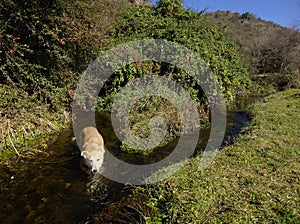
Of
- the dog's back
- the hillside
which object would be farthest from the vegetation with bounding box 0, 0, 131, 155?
the hillside

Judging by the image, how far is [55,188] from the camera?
548 centimetres

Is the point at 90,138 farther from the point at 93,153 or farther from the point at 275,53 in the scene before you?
the point at 275,53

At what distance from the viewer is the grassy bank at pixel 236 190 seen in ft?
14.0

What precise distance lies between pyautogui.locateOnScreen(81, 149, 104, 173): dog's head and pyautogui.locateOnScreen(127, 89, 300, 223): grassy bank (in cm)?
143

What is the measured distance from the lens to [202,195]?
4750 mm

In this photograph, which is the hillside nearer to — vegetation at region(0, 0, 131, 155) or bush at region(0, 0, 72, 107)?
vegetation at region(0, 0, 131, 155)

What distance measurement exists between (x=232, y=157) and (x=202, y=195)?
2321 mm

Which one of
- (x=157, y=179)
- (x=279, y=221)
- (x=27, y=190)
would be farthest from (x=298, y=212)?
(x=27, y=190)

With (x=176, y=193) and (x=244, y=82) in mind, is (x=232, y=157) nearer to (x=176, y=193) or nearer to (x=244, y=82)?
(x=176, y=193)

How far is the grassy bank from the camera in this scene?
4280mm

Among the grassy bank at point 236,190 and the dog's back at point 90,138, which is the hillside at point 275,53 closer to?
the grassy bank at point 236,190

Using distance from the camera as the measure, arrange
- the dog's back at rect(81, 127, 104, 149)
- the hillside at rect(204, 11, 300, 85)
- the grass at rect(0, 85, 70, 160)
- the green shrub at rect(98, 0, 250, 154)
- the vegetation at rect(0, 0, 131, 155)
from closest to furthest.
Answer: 1. the dog's back at rect(81, 127, 104, 149)
2. the grass at rect(0, 85, 70, 160)
3. the vegetation at rect(0, 0, 131, 155)
4. the green shrub at rect(98, 0, 250, 154)
5. the hillside at rect(204, 11, 300, 85)

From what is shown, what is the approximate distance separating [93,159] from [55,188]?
109cm

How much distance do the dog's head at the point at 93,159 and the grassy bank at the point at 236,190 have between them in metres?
1.43
